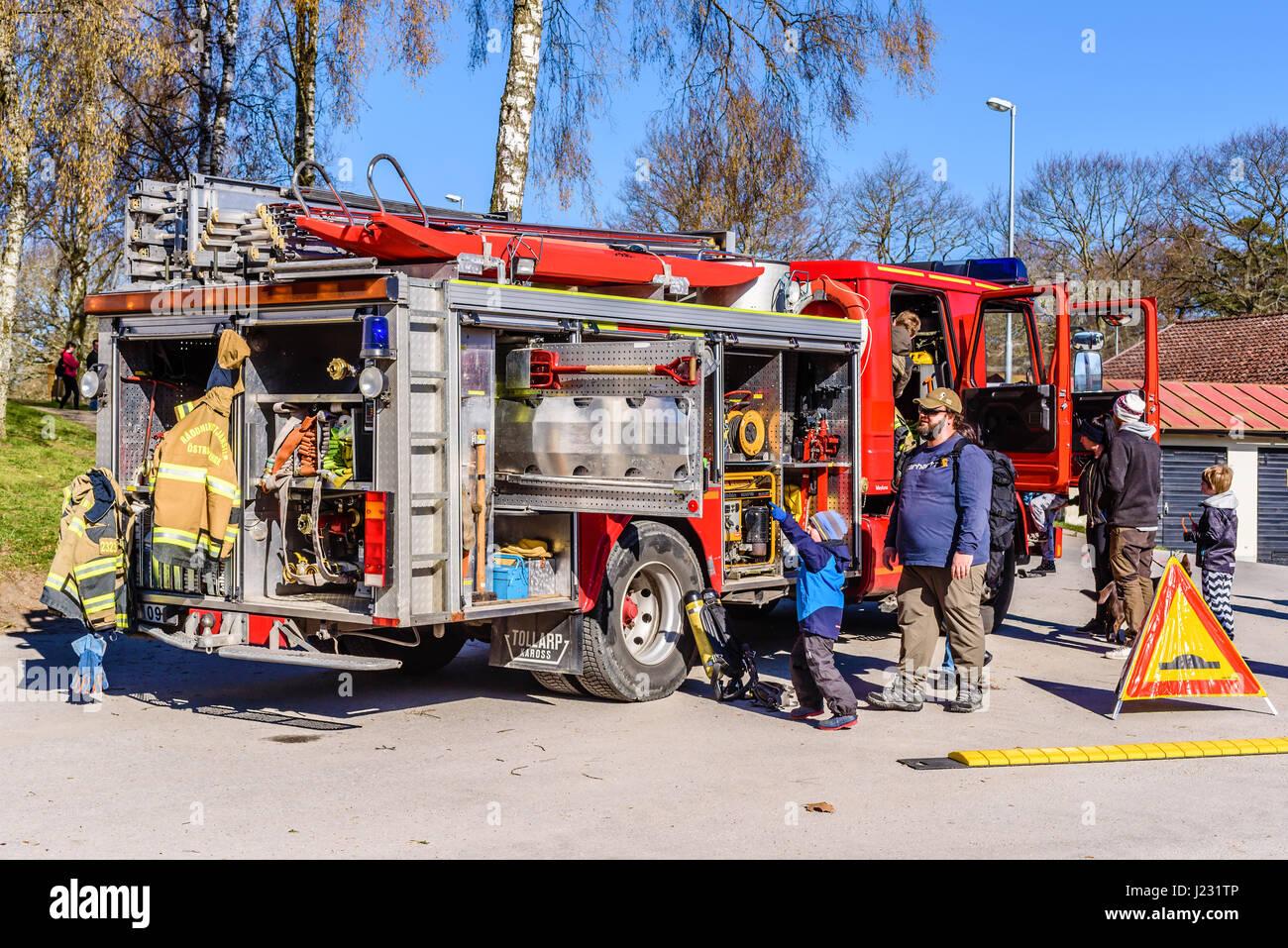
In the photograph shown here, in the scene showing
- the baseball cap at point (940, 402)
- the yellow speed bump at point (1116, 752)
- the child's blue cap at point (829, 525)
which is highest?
the baseball cap at point (940, 402)

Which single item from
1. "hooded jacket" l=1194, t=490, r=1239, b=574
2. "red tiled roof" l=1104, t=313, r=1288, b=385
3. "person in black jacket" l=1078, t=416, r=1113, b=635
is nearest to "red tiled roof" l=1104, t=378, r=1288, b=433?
"red tiled roof" l=1104, t=313, r=1288, b=385

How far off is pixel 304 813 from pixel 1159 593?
18.0 feet

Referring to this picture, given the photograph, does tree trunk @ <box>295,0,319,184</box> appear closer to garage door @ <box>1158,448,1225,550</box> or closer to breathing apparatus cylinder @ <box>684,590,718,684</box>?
breathing apparatus cylinder @ <box>684,590,718,684</box>

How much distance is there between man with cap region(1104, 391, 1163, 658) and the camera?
10695 millimetres

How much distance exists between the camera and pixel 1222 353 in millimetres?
37375

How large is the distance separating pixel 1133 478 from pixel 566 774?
19.6ft

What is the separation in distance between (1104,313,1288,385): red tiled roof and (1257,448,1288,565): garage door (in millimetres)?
7203

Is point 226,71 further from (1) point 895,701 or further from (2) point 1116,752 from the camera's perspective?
(2) point 1116,752

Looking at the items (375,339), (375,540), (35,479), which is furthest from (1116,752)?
(35,479)

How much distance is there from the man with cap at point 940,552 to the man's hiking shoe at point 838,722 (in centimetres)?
62

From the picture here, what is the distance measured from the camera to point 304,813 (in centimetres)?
607

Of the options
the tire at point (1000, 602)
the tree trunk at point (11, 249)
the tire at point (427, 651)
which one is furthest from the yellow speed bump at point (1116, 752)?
the tree trunk at point (11, 249)

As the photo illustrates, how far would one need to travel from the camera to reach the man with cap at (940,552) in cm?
845

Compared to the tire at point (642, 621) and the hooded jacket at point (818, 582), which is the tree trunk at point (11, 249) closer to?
the tire at point (642, 621)
